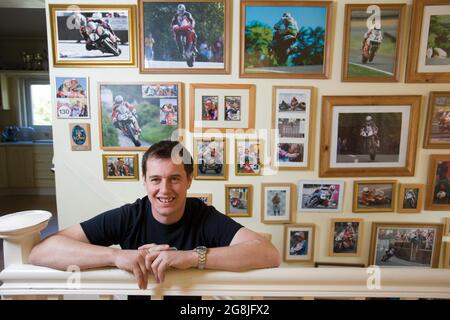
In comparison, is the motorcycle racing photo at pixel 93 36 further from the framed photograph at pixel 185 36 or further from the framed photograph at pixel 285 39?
the framed photograph at pixel 285 39

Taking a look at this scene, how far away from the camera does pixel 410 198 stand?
1.10 metres

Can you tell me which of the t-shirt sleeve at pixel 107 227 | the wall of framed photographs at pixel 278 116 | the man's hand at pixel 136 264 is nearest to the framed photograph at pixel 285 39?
the wall of framed photographs at pixel 278 116

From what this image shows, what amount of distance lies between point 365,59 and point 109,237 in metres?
1.03

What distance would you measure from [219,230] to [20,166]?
42.5 inches

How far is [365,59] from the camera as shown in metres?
1.00

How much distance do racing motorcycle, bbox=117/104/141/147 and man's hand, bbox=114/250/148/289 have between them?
2.18 feet

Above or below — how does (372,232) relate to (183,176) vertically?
below

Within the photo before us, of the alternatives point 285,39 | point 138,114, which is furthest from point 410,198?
point 138,114

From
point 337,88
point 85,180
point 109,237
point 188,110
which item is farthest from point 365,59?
point 85,180

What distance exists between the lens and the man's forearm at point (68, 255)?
1.39 feet
